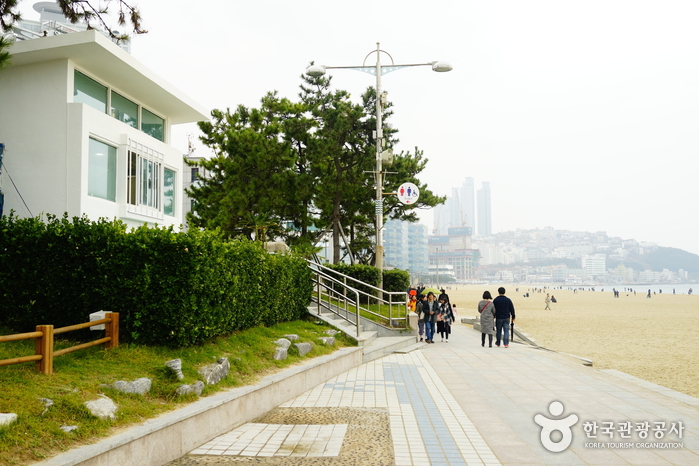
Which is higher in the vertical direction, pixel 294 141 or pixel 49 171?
pixel 294 141

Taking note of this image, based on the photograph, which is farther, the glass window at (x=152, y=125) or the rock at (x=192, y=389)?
the glass window at (x=152, y=125)

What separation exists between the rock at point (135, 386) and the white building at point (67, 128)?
760 cm

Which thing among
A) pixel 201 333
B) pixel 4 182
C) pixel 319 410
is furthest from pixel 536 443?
pixel 4 182

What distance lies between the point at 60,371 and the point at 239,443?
7.38 feet

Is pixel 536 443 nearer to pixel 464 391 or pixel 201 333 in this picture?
pixel 464 391

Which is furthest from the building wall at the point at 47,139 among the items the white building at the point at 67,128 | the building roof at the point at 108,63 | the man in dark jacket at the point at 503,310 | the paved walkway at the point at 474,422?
the man in dark jacket at the point at 503,310

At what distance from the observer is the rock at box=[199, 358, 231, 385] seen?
745cm

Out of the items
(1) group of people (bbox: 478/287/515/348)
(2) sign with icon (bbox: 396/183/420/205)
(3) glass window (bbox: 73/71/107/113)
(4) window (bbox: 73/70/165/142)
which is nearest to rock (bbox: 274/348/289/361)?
(1) group of people (bbox: 478/287/515/348)

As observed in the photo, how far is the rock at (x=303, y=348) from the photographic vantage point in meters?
10.9

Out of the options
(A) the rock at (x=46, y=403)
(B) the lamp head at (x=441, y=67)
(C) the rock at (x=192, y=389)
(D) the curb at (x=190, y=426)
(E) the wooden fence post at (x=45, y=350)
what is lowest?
(D) the curb at (x=190, y=426)

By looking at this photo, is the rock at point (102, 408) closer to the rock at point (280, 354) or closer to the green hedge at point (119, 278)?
the green hedge at point (119, 278)

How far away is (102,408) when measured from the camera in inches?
221

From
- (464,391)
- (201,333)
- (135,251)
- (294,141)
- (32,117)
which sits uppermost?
(294,141)

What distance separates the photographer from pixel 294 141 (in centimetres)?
2892
